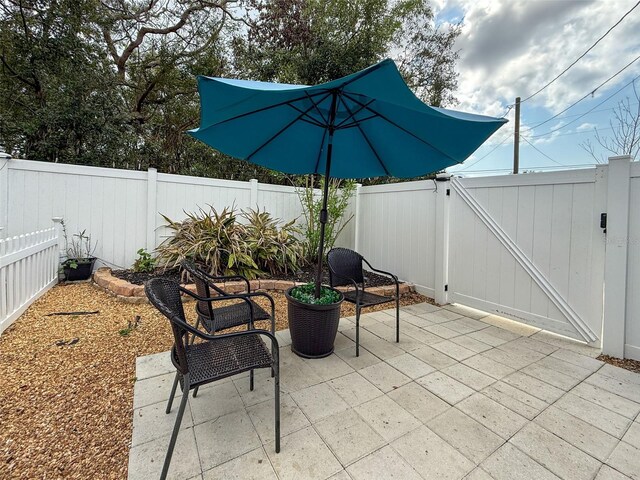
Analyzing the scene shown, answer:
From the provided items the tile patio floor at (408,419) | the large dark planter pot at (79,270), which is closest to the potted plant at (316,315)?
the tile patio floor at (408,419)

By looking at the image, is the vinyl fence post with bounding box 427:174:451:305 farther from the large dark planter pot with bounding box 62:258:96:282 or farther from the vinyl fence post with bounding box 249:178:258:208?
the large dark planter pot with bounding box 62:258:96:282

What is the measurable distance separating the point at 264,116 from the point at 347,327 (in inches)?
87.4

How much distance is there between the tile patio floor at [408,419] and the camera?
Result: 1334 millimetres

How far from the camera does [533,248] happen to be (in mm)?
3041

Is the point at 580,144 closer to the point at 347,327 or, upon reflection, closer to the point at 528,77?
the point at 528,77

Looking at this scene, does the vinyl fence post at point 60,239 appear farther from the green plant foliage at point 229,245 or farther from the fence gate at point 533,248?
the fence gate at point 533,248

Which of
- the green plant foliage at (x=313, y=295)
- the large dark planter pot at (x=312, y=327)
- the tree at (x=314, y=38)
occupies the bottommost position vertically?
the large dark planter pot at (x=312, y=327)

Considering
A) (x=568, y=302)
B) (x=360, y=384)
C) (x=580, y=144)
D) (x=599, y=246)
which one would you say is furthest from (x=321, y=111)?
(x=580, y=144)

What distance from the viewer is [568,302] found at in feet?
9.20

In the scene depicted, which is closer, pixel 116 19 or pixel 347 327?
pixel 347 327

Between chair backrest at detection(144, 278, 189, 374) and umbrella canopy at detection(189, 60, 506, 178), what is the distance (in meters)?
1.00

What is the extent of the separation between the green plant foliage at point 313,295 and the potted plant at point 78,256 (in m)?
3.19

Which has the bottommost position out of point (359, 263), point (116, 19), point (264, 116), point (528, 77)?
point (359, 263)

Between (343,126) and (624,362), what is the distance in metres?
3.12
